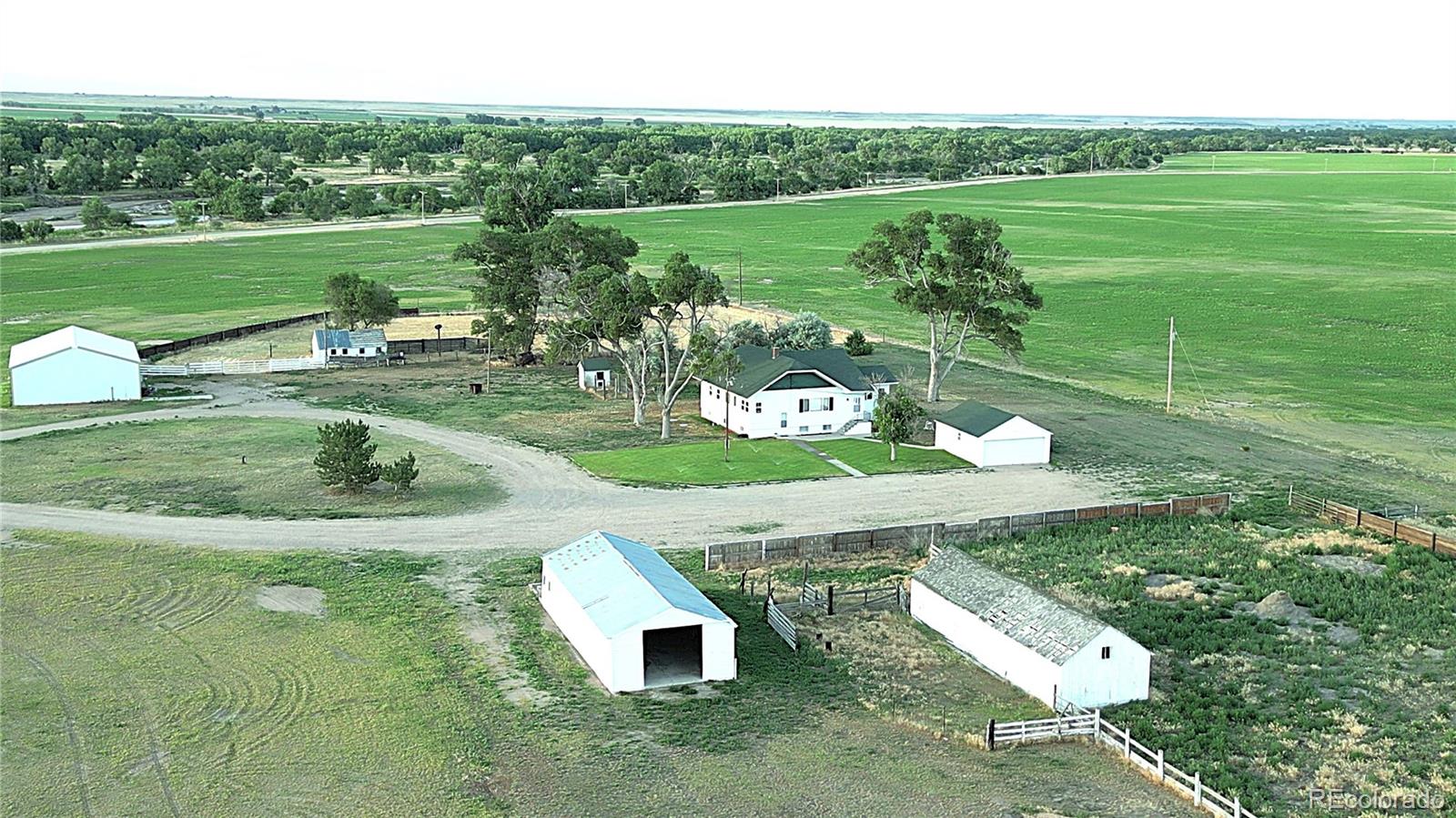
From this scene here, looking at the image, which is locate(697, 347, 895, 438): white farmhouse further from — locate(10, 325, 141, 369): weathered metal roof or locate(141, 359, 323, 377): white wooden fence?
locate(10, 325, 141, 369): weathered metal roof

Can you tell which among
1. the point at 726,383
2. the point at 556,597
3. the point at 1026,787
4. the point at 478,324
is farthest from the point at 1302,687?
the point at 478,324

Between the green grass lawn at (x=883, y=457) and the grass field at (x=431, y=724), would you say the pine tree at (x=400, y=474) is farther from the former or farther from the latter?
the green grass lawn at (x=883, y=457)

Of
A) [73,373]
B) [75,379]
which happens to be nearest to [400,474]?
[75,379]

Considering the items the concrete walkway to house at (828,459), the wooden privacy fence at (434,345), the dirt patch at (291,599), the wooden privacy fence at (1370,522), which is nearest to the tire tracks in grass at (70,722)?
the dirt patch at (291,599)

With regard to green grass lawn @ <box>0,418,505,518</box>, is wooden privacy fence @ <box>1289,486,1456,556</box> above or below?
above

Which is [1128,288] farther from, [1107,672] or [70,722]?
[70,722]

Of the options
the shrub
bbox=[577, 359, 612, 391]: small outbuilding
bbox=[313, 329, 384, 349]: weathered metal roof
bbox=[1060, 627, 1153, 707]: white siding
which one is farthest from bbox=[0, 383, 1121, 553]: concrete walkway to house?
the shrub
